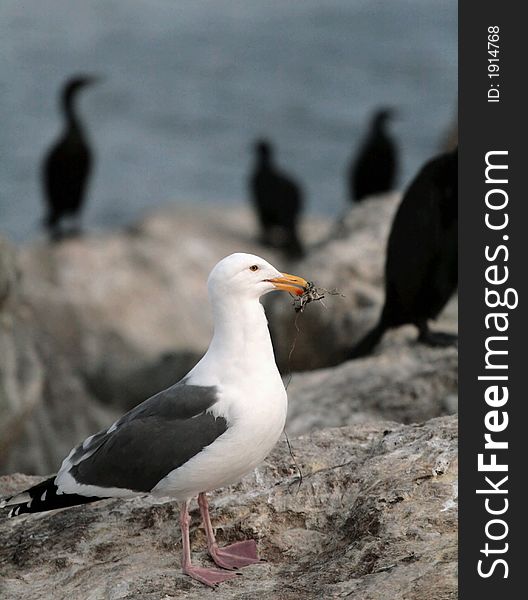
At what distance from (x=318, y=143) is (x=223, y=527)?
26.6m

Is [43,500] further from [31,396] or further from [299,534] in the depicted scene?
[31,396]

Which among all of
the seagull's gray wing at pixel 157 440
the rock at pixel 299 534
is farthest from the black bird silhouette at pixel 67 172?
the seagull's gray wing at pixel 157 440

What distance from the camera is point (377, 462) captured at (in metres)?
5.61

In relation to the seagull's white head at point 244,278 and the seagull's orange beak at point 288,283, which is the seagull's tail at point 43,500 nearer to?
the seagull's white head at point 244,278

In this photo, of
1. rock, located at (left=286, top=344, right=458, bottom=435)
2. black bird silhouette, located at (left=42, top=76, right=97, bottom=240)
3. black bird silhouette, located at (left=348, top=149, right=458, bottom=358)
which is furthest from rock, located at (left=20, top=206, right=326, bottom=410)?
rock, located at (left=286, top=344, right=458, bottom=435)

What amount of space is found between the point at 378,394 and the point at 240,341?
10.1ft

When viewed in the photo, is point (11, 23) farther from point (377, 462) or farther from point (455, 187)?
point (377, 462)

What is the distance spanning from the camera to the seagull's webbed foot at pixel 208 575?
5.18 metres

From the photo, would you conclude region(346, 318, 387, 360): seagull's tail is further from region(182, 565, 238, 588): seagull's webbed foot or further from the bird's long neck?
region(182, 565, 238, 588): seagull's webbed foot

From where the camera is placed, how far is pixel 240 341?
5.25 m

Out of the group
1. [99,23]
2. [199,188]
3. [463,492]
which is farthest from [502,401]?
[99,23]

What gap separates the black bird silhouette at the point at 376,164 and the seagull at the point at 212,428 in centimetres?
1593

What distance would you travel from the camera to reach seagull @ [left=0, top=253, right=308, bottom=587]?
202 inches

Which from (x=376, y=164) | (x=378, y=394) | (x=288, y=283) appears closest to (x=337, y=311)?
(x=378, y=394)
